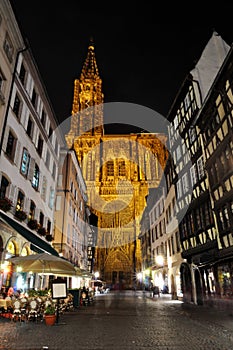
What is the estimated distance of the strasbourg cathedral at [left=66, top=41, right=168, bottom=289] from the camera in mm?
62719

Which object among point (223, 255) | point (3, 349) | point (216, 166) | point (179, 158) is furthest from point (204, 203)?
point (3, 349)

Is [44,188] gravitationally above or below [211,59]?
below

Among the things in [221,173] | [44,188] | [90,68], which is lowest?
[221,173]

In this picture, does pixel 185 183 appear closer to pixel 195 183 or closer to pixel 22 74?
pixel 195 183

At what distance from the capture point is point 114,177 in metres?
73.0

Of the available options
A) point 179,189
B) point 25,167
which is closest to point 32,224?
point 25,167

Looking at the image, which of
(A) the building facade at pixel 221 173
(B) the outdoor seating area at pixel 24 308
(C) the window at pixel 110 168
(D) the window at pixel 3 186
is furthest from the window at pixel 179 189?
(C) the window at pixel 110 168

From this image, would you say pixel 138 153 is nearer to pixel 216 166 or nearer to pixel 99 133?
pixel 99 133

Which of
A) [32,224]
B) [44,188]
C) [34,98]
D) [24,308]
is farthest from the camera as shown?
[44,188]

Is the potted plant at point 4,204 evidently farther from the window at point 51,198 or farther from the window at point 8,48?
the window at point 51,198

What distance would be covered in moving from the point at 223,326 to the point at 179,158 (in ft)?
57.0

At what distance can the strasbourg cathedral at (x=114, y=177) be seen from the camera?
206ft

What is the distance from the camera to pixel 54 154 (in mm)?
25625

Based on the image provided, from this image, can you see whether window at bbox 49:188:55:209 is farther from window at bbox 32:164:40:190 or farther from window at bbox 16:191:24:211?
window at bbox 16:191:24:211
